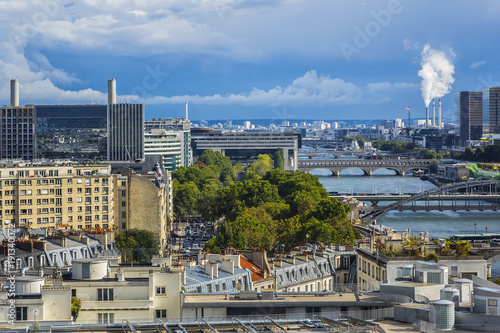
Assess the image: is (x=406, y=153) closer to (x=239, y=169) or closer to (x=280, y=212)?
(x=239, y=169)

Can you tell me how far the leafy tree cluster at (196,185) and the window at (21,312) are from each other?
52270 millimetres

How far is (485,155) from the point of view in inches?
5733

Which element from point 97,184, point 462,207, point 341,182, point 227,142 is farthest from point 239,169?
point 97,184

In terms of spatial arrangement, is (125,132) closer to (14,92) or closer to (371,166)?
(14,92)

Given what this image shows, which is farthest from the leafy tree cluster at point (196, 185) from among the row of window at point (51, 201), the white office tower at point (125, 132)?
the row of window at point (51, 201)

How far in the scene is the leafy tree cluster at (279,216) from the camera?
40.6 metres

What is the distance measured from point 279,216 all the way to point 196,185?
2881cm

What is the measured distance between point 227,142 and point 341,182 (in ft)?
138

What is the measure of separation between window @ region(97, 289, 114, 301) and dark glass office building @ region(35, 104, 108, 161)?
210 feet

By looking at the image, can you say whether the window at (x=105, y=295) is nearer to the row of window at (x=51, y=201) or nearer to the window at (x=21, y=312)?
the window at (x=21, y=312)

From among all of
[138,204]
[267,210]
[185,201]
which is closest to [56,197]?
[138,204]

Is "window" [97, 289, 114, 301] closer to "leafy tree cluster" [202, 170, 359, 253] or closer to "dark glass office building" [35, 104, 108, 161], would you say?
"leafy tree cluster" [202, 170, 359, 253]

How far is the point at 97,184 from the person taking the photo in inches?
1751

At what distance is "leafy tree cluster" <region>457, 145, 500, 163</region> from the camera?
5615 inches
